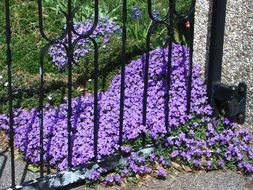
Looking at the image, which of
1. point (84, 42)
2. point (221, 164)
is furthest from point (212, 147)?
point (84, 42)


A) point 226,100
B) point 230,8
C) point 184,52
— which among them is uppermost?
point 230,8

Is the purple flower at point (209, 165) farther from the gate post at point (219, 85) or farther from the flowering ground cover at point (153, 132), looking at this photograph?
the gate post at point (219, 85)

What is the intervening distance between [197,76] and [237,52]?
35cm

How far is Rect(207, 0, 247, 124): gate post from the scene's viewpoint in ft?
13.9

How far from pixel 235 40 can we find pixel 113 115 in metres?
0.92

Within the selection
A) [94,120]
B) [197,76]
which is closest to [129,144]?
[94,120]

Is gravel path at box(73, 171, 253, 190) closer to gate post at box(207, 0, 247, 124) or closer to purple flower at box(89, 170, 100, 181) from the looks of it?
purple flower at box(89, 170, 100, 181)

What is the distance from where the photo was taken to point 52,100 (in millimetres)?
4844

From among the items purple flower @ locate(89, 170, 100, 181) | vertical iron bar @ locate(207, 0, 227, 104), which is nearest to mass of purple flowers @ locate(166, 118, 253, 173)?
vertical iron bar @ locate(207, 0, 227, 104)

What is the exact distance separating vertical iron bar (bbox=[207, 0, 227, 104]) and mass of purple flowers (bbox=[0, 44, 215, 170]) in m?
0.11

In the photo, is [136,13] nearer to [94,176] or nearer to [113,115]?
[113,115]

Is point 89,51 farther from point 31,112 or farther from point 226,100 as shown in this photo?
point 226,100

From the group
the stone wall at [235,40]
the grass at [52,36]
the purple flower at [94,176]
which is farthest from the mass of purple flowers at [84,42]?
the purple flower at [94,176]

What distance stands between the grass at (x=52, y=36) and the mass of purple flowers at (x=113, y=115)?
411mm
